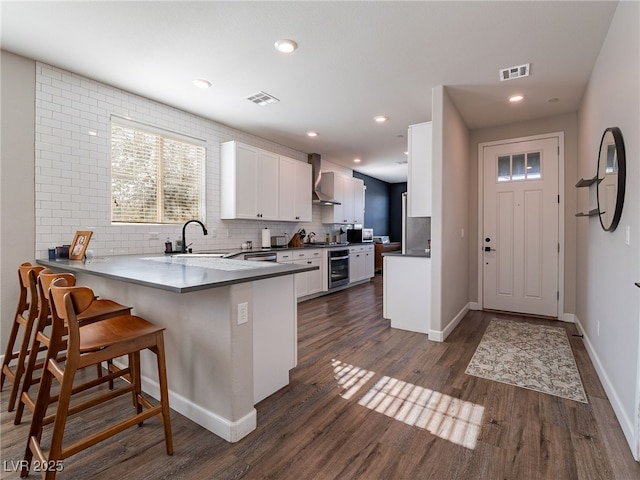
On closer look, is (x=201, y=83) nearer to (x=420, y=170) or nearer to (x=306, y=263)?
(x=420, y=170)

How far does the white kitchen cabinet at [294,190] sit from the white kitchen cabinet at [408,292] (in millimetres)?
2322

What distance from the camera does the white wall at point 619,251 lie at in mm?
1839

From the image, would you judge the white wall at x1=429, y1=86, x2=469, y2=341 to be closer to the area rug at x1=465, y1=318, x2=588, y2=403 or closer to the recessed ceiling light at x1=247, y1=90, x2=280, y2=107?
the area rug at x1=465, y1=318, x2=588, y2=403

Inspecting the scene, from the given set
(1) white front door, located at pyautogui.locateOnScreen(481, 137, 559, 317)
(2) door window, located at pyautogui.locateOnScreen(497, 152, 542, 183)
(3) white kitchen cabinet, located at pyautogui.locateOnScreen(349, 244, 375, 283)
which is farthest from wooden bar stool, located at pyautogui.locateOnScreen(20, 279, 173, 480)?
(3) white kitchen cabinet, located at pyautogui.locateOnScreen(349, 244, 375, 283)

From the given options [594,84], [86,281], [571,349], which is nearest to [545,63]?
[594,84]

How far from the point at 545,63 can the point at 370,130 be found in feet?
8.03

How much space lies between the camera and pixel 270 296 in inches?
88.6

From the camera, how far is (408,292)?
385 centimetres

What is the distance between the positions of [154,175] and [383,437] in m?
3.81

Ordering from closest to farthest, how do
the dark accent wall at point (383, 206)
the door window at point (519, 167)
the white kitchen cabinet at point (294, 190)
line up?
1. the door window at point (519, 167)
2. the white kitchen cabinet at point (294, 190)
3. the dark accent wall at point (383, 206)

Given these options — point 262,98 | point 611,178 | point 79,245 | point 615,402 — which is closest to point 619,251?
point 611,178

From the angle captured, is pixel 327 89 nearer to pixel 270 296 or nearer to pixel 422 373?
pixel 270 296

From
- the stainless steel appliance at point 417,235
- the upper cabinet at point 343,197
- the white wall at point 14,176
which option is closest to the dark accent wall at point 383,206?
the upper cabinet at point 343,197

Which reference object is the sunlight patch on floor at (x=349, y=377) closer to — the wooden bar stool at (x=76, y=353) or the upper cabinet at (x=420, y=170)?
the wooden bar stool at (x=76, y=353)
